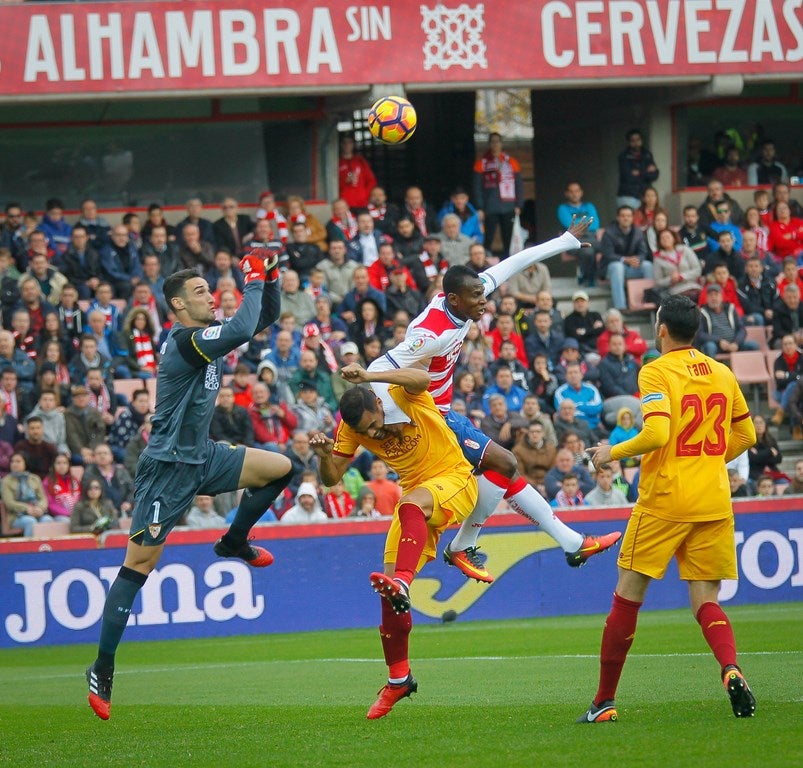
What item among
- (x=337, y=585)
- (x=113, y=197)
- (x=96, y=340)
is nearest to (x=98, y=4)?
(x=113, y=197)

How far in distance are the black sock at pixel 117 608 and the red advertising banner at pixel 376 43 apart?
528 inches

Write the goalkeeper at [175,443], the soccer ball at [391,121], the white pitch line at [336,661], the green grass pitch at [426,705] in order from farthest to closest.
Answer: the white pitch line at [336,661], the soccer ball at [391,121], the goalkeeper at [175,443], the green grass pitch at [426,705]

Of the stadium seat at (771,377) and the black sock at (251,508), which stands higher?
the black sock at (251,508)

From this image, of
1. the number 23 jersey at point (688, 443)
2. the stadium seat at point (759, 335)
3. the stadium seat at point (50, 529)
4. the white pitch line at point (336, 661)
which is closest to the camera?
the number 23 jersey at point (688, 443)

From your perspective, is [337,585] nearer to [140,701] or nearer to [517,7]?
[140,701]

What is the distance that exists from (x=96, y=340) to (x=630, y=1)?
9968mm

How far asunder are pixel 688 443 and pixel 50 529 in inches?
414

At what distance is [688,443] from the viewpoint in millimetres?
7934

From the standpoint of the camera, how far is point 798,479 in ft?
60.2

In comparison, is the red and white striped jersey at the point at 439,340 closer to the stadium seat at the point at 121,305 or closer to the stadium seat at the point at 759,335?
the stadium seat at the point at 121,305

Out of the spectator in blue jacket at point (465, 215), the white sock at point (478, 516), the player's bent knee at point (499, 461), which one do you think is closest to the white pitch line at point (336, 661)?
the white sock at point (478, 516)

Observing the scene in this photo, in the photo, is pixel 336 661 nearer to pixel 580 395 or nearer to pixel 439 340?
pixel 439 340

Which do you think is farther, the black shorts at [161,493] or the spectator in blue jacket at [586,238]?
the spectator in blue jacket at [586,238]

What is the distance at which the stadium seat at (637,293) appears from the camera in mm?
22609
